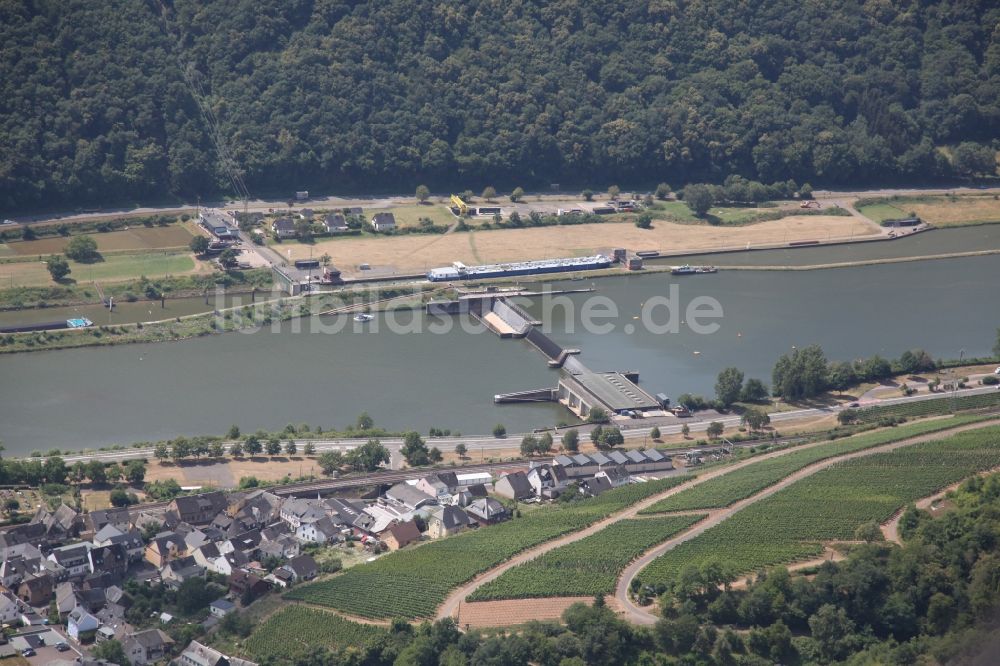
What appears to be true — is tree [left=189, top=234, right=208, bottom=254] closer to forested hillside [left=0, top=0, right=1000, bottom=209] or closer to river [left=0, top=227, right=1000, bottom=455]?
forested hillside [left=0, top=0, right=1000, bottom=209]

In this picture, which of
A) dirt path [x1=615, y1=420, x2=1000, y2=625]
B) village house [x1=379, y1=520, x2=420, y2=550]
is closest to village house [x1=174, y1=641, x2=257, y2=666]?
village house [x1=379, y1=520, x2=420, y2=550]

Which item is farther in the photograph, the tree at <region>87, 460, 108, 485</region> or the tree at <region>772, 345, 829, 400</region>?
the tree at <region>772, 345, 829, 400</region>

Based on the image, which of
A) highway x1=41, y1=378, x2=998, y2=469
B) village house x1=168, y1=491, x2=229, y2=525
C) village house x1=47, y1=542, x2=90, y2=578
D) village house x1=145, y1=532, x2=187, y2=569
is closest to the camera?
village house x1=47, y1=542, x2=90, y2=578

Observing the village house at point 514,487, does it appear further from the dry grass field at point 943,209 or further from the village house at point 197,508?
the dry grass field at point 943,209

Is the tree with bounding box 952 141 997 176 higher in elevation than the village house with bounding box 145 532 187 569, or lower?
higher

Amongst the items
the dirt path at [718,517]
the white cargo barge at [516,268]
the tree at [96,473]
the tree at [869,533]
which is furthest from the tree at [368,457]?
the white cargo barge at [516,268]

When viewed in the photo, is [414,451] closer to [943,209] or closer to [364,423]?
[364,423]

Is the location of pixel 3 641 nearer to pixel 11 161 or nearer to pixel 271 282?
pixel 271 282
